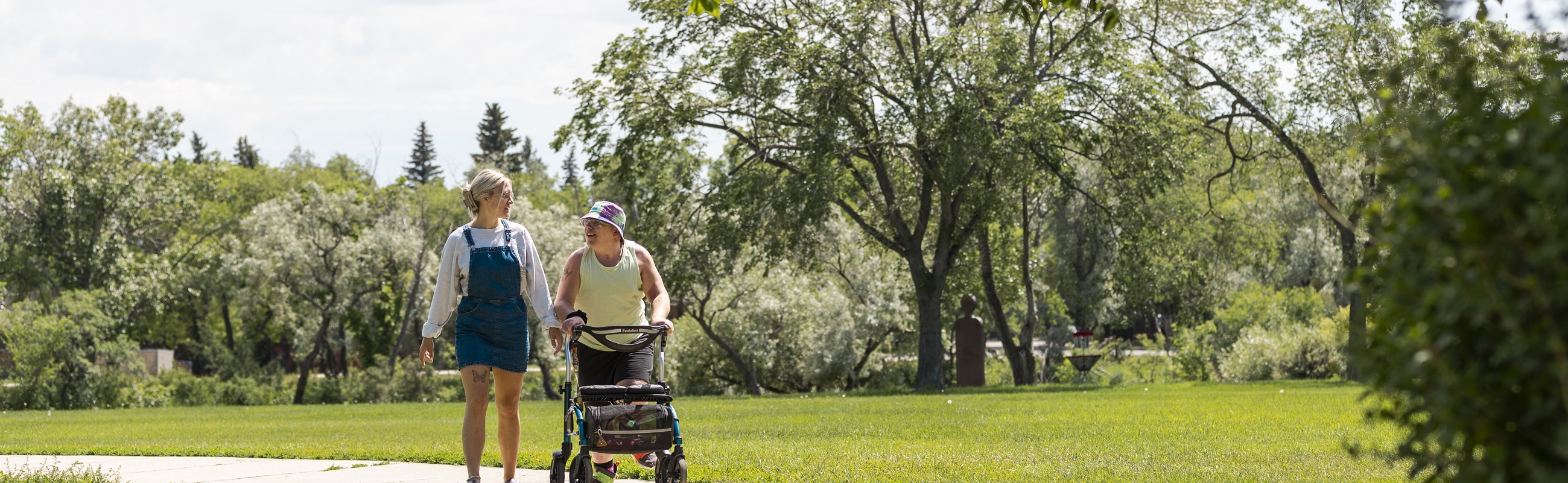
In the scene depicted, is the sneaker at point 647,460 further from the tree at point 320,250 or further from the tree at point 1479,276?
the tree at point 320,250

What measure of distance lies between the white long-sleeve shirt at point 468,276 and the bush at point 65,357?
26.0 metres

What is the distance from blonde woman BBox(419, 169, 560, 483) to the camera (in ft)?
20.7

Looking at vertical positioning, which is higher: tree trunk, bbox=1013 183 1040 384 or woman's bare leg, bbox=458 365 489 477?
tree trunk, bbox=1013 183 1040 384

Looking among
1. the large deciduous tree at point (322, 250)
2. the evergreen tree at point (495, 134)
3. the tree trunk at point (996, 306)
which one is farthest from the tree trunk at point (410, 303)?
the evergreen tree at point (495, 134)

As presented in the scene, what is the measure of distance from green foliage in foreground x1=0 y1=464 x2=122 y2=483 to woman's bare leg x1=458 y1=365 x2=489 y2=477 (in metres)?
2.11

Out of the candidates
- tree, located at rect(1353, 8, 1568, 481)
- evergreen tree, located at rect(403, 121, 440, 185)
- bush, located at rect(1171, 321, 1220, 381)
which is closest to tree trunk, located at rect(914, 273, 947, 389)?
bush, located at rect(1171, 321, 1220, 381)

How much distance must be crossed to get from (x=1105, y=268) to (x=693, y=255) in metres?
16.8

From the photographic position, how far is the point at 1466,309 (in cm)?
194

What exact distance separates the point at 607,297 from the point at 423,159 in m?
92.2

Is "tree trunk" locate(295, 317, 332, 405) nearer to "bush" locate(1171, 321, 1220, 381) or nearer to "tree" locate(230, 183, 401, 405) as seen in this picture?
"tree" locate(230, 183, 401, 405)

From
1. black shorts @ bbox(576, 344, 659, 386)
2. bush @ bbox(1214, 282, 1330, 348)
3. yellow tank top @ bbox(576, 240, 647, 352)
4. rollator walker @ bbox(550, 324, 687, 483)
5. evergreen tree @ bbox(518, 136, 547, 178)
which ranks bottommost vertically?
rollator walker @ bbox(550, 324, 687, 483)

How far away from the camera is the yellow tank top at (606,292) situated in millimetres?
6672

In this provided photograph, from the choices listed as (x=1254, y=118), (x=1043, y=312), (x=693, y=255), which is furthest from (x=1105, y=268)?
(x=693, y=255)

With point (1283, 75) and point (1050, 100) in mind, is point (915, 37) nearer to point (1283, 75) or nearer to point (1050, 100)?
point (1050, 100)
